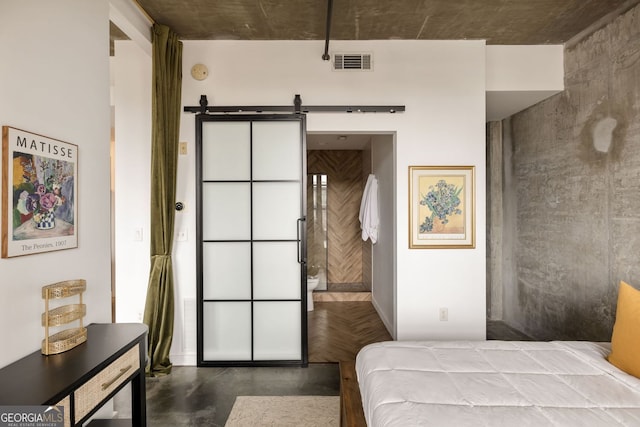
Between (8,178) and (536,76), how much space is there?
405 cm

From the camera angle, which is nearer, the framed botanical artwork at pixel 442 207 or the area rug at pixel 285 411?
the area rug at pixel 285 411

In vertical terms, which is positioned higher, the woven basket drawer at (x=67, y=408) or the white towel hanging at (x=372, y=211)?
the white towel hanging at (x=372, y=211)

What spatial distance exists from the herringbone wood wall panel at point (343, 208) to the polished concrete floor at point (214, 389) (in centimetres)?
286

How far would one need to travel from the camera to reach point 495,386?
4.59 feet

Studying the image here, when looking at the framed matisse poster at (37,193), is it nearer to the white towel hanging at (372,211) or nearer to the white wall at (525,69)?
the white towel hanging at (372,211)

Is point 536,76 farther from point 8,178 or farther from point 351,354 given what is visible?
point 8,178

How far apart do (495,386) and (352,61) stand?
2789 mm

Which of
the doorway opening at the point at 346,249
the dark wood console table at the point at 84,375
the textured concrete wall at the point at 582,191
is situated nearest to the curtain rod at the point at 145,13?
the doorway opening at the point at 346,249

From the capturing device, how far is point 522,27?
9.66 ft

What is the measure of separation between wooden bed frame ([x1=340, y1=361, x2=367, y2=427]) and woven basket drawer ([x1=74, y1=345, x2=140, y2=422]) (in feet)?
3.45

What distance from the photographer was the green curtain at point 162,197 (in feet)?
9.21

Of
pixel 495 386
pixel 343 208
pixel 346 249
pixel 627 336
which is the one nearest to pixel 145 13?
pixel 495 386

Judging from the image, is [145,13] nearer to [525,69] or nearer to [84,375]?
[84,375]

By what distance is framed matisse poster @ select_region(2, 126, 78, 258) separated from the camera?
141cm
